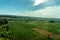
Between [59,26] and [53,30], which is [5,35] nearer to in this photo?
[53,30]

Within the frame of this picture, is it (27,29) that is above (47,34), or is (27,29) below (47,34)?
above

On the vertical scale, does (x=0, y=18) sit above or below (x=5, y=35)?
above

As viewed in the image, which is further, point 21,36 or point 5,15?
point 5,15

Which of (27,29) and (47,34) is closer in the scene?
(47,34)

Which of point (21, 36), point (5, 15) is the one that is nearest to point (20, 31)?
point (21, 36)

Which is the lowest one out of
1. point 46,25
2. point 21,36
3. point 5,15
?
point 21,36

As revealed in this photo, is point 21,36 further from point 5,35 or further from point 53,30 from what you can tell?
point 53,30
